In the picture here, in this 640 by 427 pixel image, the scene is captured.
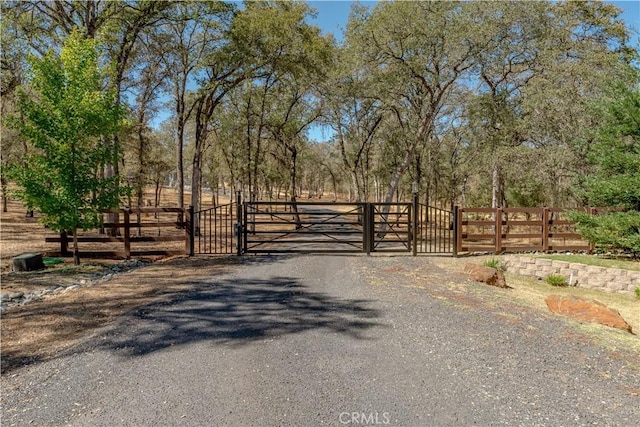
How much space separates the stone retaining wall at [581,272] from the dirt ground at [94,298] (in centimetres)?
42

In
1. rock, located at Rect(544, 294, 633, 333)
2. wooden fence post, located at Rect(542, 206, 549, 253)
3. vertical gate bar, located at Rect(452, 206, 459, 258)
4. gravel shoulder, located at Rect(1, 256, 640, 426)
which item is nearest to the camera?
gravel shoulder, located at Rect(1, 256, 640, 426)

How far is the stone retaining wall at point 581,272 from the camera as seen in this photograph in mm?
8758

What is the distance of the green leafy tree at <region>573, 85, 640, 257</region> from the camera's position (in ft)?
31.4

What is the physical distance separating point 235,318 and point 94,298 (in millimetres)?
2750

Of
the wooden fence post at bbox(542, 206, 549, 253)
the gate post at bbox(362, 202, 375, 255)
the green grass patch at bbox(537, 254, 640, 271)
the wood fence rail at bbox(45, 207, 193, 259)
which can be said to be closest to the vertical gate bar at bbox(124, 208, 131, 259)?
the wood fence rail at bbox(45, 207, 193, 259)

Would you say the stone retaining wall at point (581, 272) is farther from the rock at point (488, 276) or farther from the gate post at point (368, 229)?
Result: the gate post at point (368, 229)

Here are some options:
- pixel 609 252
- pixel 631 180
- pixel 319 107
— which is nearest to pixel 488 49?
pixel 631 180

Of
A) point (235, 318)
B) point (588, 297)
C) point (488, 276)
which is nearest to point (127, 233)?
point (235, 318)

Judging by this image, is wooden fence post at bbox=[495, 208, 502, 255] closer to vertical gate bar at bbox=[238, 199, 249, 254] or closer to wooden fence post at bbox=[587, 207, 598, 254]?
wooden fence post at bbox=[587, 207, 598, 254]

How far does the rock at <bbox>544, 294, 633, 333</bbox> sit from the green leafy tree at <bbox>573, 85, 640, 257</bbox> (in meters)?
5.25

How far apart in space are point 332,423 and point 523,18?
16466 millimetres

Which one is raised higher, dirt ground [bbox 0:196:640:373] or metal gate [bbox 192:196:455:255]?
metal gate [bbox 192:196:455:255]

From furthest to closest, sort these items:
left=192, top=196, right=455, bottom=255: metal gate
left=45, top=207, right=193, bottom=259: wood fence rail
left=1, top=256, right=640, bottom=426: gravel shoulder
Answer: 1. left=192, top=196, right=455, bottom=255: metal gate
2. left=45, top=207, right=193, bottom=259: wood fence rail
3. left=1, top=256, right=640, bottom=426: gravel shoulder

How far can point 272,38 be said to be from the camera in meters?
14.9
